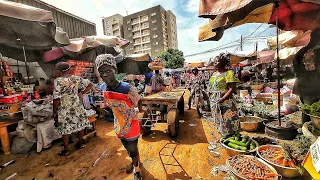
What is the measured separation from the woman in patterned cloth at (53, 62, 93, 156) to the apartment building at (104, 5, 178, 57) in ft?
145

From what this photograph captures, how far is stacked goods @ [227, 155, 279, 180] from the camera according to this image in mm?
2352

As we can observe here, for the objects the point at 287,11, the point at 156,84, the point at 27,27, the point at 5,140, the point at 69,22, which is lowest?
the point at 5,140

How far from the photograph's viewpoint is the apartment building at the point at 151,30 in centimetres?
4725

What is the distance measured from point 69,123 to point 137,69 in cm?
728

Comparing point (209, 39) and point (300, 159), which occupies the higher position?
point (209, 39)

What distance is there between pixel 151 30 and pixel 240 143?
49.7 metres

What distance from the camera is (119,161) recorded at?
353cm

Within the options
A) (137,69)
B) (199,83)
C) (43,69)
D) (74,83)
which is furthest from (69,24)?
(199,83)

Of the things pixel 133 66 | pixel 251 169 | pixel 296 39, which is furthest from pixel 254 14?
pixel 133 66

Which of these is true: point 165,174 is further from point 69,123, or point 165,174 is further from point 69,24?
point 69,24

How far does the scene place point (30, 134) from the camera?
4188 millimetres

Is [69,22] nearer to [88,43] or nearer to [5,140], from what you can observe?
[88,43]

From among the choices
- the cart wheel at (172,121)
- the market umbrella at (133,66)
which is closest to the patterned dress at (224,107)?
the cart wheel at (172,121)

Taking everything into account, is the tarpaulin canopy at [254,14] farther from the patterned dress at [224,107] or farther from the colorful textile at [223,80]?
the patterned dress at [224,107]
